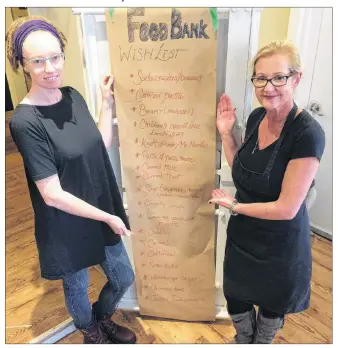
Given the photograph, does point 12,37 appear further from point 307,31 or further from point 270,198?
point 307,31

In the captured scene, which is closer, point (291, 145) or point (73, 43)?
point (291, 145)

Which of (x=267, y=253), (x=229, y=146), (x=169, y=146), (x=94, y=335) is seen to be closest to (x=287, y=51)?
(x=229, y=146)

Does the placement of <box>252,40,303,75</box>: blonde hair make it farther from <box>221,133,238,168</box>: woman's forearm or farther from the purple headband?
the purple headband

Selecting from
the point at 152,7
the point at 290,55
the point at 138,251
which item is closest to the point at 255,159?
the point at 290,55

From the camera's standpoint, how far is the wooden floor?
1.83m

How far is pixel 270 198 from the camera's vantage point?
4.12 ft

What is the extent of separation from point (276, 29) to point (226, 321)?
5.10ft

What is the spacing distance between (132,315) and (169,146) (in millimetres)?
1022

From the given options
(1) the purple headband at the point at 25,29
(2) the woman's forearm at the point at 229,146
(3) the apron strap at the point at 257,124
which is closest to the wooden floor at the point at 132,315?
(2) the woman's forearm at the point at 229,146

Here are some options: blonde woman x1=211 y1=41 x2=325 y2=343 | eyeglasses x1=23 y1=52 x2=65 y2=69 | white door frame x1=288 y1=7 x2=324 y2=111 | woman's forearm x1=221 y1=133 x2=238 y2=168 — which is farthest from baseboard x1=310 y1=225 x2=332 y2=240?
eyeglasses x1=23 y1=52 x2=65 y2=69

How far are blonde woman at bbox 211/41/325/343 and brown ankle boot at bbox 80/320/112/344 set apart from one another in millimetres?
623

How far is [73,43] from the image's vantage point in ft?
5.09

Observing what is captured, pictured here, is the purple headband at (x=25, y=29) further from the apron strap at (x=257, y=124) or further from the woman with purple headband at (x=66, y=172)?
the apron strap at (x=257, y=124)

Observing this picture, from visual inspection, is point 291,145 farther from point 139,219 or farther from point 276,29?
point 276,29
